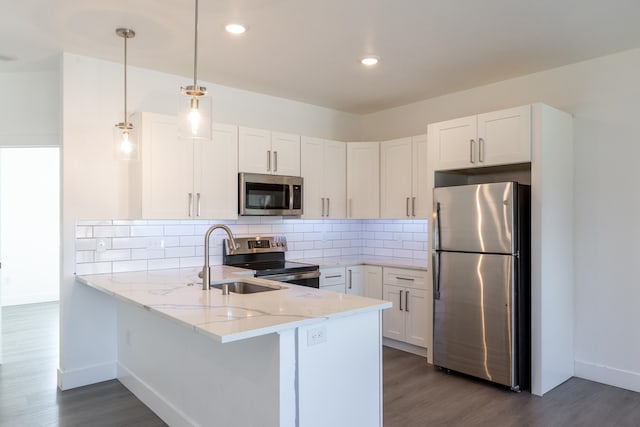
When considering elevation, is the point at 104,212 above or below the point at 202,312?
above

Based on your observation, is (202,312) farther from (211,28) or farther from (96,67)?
(96,67)

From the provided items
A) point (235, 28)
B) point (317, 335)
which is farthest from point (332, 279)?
point (235, 28)

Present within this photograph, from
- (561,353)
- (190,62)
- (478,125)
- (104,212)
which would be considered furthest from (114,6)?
(561,353)

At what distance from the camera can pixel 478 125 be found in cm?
376

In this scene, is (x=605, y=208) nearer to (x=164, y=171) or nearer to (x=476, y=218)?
(x=476, y=218)

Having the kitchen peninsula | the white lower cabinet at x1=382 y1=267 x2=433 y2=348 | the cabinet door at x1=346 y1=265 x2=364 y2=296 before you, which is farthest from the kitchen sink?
the white lower cabinet at x1=382 y1=267 x2=433 y2=348

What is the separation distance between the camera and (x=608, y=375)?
11.8 feet

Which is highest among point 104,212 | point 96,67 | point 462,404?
point 96,67

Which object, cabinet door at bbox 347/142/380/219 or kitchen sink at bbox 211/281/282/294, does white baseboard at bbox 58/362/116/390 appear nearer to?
kitchen sink at bbox 211/281/282/294

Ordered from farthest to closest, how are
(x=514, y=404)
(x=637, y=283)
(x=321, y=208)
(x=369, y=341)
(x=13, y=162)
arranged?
(x=13, y=162) < (x=321, y=208) < (x=637, y=283) < (x=514, y=404) < (x=369, y=341)

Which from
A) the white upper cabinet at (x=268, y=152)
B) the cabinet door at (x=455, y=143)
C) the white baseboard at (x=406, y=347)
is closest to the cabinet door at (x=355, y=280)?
the white baseboard at (x=406, y=347)

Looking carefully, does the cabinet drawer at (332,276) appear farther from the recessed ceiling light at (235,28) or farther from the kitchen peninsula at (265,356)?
the recessed ceiling light at (235,28)

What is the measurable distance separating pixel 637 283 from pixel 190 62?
13.0ft

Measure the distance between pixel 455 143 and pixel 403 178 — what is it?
0.87 m
